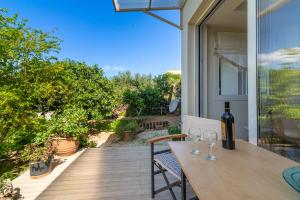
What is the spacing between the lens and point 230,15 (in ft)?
8.38

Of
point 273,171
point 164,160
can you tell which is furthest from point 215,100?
point 273,171

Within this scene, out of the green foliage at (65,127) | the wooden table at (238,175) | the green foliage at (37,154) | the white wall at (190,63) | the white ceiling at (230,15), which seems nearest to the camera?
the wooden table at (238,175)

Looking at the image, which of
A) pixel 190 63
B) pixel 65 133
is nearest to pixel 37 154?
pixel 65 133

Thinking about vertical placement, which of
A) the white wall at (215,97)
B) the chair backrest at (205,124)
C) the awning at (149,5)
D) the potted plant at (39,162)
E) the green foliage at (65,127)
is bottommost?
the potted plant at (39,162)

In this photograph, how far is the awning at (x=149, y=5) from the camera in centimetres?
320

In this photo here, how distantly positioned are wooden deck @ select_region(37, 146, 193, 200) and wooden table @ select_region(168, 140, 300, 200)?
116 centimetres

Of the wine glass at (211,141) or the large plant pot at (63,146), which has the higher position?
the wine glass at (211,141)

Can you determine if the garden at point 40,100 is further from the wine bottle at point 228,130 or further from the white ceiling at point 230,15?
the white ceiling at point 230,15

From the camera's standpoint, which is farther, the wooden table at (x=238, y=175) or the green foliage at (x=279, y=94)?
the green foliage at (x=279, y=94)

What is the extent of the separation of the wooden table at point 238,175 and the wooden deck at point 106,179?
116cm

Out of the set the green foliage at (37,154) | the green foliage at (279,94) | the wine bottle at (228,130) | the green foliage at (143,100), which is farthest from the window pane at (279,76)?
the green foliage at (143,100)

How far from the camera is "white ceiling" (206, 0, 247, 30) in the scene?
2.26 metres

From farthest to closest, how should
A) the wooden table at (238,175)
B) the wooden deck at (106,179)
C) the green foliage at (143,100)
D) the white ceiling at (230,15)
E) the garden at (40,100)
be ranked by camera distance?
the green foliage at (143,100) → the garden at (40,100) → the white ceiling at (230,15) → the wooden deck at (106,179) → the wooden table at (238,175)

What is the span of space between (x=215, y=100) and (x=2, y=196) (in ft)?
9.91
